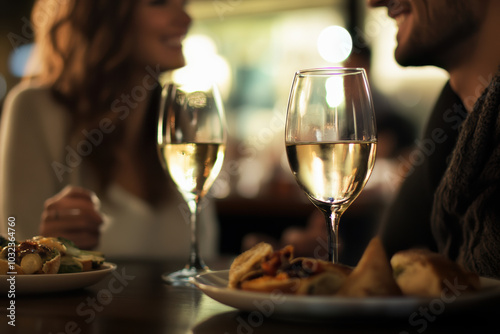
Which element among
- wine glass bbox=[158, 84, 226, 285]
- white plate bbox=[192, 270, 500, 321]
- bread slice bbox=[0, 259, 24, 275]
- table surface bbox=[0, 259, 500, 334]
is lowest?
table surface bbox=[0, 259, 500, 334]

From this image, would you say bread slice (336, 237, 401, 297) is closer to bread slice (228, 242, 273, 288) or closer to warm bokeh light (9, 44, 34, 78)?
bread slice (228, 242, 273, 288)

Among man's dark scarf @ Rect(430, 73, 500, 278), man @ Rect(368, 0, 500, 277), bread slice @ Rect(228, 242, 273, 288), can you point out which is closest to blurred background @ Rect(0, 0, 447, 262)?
man @ Rect(368, 0, 500, 277)

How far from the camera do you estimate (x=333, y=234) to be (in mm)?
595

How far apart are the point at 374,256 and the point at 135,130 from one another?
1501 millimetres

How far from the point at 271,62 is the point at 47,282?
4.22 meters

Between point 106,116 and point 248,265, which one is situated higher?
point 106,116

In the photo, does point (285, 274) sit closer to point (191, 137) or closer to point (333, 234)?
point (333, 234)

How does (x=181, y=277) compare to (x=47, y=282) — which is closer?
(x=47, y=282)

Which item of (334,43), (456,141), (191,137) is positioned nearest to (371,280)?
(191,137)

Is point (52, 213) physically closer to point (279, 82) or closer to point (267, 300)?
point (267, 300)

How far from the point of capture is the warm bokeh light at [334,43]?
442 centimetres

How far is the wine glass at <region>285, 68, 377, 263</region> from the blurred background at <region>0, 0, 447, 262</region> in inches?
103

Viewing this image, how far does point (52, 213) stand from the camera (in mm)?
1054

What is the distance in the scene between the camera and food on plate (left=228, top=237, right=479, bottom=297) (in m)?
0.45
